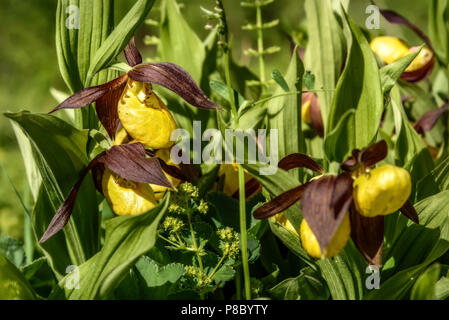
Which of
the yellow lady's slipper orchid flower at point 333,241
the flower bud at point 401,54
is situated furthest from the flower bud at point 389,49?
the yellow lady's slipper orchid flower at point 333,241

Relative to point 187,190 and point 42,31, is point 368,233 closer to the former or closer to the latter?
point 187,190

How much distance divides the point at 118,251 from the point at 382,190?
335mm

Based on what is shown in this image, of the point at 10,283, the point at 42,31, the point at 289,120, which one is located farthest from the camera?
the point at 42,31

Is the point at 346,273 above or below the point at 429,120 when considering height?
below

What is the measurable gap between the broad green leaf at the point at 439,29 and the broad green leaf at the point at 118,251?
0.99 meters

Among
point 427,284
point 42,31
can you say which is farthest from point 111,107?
point 42,31

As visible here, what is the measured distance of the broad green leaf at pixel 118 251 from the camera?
0.63 m

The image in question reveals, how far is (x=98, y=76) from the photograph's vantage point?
89 cm

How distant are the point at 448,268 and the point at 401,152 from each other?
0.87 feet

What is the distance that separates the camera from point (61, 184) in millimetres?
793

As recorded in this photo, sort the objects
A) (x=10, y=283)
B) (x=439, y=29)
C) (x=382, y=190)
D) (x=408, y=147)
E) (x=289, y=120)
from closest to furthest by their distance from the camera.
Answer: (x=382, y=190) → (x=10, y=283) → (x=289, y=120) → (x=408, y=147) → (x=439, y=29)

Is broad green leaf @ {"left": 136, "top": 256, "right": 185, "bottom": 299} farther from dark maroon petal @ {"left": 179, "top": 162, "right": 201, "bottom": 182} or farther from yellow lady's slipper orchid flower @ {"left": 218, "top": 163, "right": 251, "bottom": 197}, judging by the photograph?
yellow lady's slipper orchid flower @ {"left": 218, "top": 163, "right": 251, "bottom": 197}

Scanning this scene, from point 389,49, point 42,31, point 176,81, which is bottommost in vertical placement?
point 176,81

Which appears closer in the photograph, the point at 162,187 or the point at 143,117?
the point at 143,117
